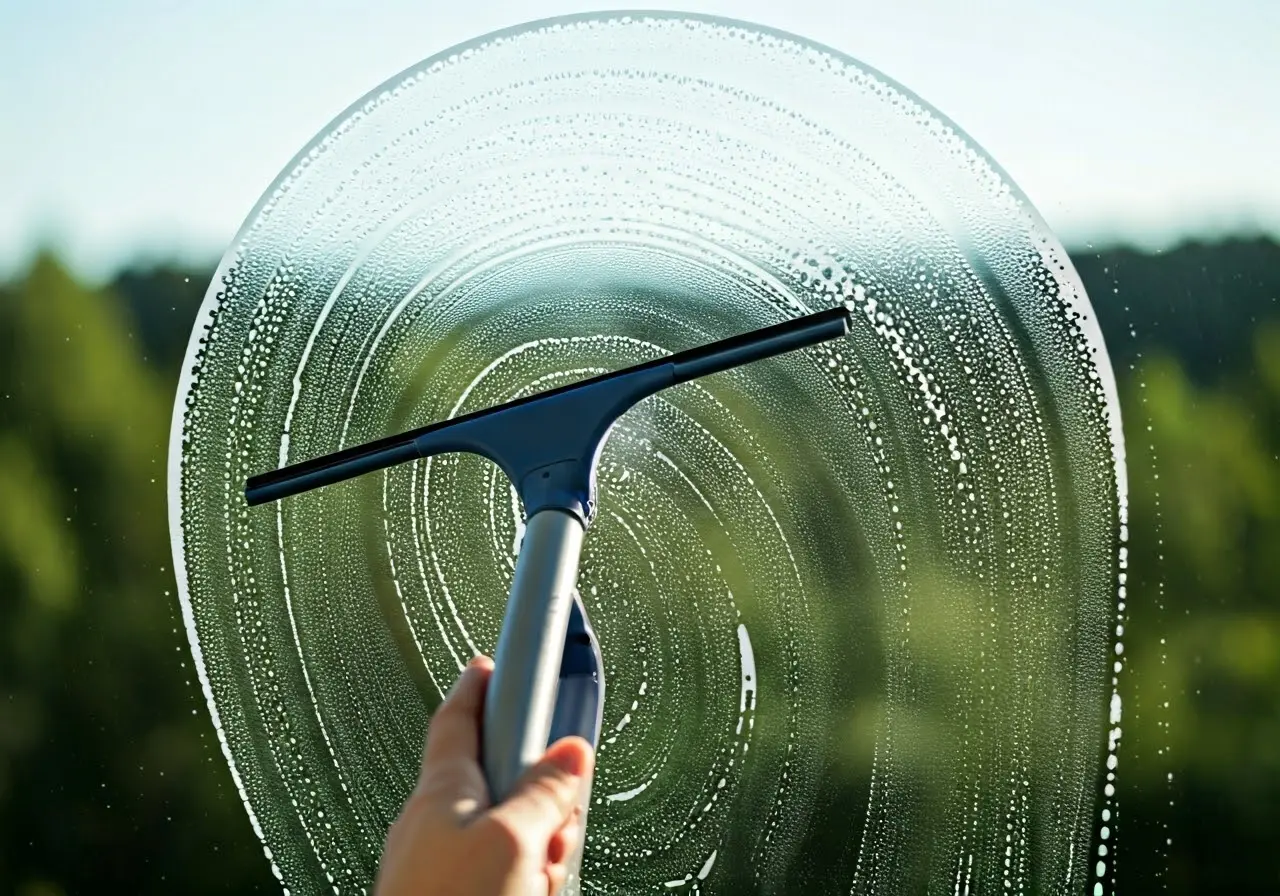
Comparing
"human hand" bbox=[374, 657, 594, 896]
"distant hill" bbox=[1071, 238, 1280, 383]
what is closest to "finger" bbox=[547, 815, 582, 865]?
"human hand" bbox=[374, 657, 594, 896]

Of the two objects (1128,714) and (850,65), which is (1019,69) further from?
(1128,714)

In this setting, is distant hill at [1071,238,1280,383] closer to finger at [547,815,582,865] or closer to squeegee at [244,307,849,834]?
squeegee at [244,307,849,834]

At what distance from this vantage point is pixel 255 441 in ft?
2.24

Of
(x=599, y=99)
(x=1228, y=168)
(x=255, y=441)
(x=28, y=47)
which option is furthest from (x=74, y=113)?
(x=1228, y=168)

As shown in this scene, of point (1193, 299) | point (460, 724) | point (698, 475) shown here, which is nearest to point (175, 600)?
point (698, 475)

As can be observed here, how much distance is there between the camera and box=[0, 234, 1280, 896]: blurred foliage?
28.8 inches

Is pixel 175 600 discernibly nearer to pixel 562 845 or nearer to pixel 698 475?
pixel 698 475

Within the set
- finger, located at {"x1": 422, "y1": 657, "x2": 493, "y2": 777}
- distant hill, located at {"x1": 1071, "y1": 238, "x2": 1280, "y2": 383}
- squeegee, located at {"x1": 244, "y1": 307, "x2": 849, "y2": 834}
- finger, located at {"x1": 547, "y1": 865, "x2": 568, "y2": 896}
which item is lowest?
finger, located at {"x1": 547, "y1": 865, "x2": 568, "y2": 896}

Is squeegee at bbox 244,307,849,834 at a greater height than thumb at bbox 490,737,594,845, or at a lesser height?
greater

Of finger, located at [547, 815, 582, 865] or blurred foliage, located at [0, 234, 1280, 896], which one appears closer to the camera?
finger, located at [547, 815, 582, 865]

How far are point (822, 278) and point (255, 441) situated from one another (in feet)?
1.03

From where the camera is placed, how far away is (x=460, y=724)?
1.32 feet

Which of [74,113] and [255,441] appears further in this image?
[74,113]

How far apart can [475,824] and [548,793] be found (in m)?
0.02
